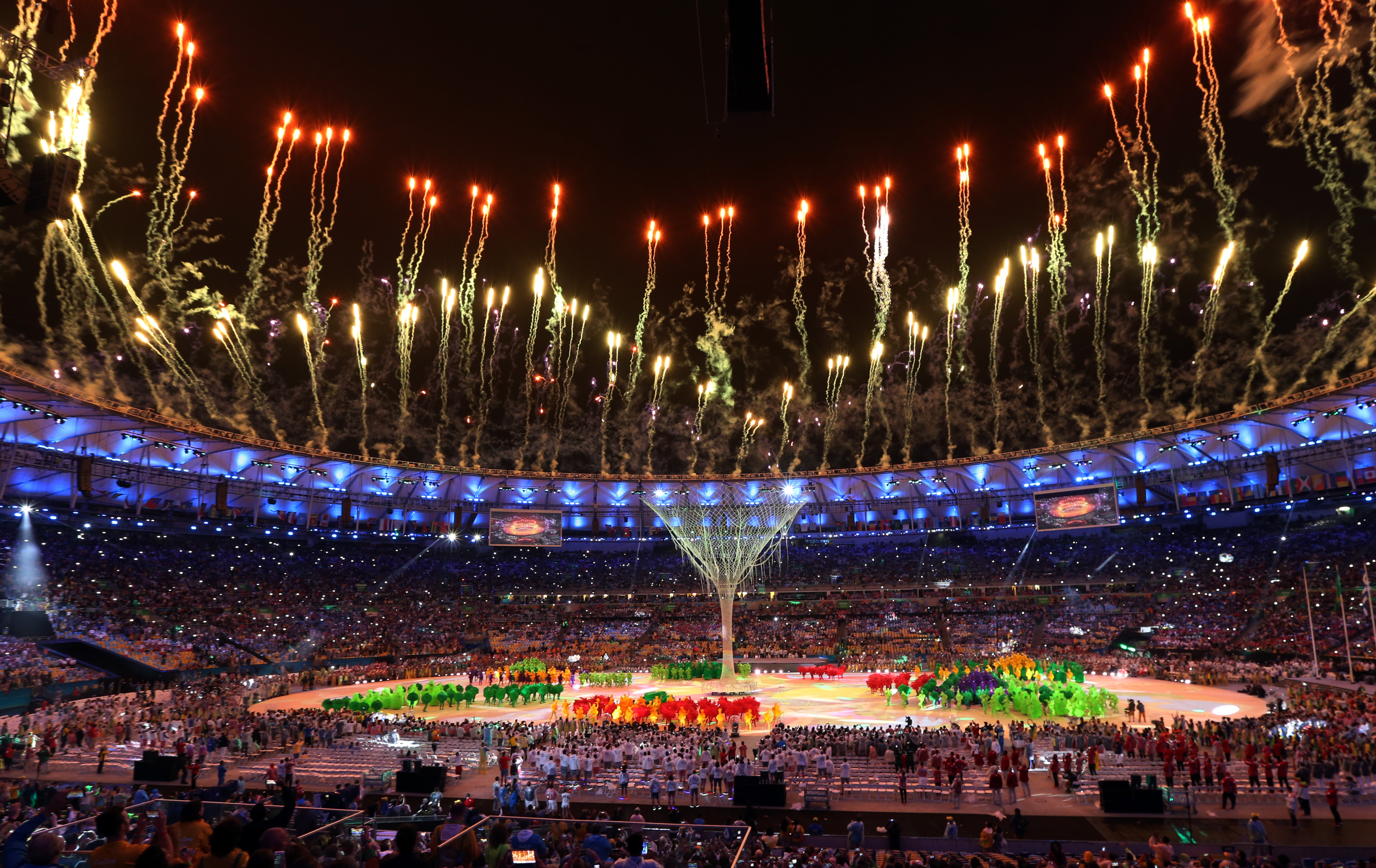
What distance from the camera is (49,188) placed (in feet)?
42.2

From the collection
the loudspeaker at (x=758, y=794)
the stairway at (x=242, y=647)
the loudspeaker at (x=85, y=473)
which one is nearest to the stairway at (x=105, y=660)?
the stairway at (x=242, y=647)

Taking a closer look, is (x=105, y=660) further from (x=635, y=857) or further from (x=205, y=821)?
(x=635, y=857)

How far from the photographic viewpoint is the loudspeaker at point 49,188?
12.8 m

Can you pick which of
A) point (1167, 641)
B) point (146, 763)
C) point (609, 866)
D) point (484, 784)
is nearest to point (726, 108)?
point (609, 866)

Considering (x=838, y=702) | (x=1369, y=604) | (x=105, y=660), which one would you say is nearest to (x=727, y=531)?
(x=838, y=702)

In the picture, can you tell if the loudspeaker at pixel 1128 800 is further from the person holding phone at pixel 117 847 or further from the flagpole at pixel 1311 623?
the flagpole at pixel 1311 623

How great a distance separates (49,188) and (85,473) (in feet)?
125

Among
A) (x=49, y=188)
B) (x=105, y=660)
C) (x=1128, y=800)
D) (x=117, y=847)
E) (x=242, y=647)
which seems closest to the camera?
(x=117, y=847)

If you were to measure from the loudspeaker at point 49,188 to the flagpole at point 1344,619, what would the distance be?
46.3 meters

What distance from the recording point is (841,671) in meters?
46.3

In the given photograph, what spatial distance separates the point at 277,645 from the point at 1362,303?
66.4 metres

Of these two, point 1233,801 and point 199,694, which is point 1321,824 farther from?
point 199,694

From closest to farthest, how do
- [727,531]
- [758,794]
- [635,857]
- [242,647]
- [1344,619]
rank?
[635,857] < [758,794] < [1344,619] < [727,531] < [242,647]

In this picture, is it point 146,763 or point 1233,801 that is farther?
point 146,763
